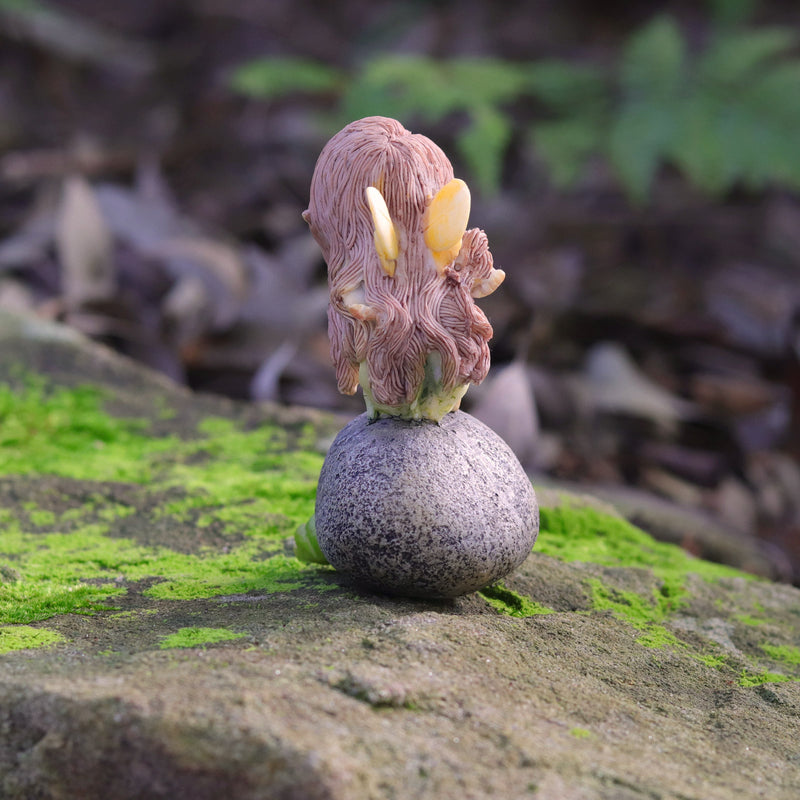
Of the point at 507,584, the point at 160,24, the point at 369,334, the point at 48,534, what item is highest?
the point at 160,24

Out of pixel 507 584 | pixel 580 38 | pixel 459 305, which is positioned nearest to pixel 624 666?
pixel 507 584

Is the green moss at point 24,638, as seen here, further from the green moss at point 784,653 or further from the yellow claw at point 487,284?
the green moss at point 784,653

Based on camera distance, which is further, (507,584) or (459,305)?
(507,584)

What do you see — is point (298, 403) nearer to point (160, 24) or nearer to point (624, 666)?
point (624, 666)

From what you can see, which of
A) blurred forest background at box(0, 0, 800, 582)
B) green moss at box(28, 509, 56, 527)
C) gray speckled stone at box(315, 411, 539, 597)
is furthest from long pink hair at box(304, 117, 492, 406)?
blurred forest background at box(0, 0, 800, 582)

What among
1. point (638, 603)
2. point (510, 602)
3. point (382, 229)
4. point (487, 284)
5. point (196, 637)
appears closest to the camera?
point (196, 637)

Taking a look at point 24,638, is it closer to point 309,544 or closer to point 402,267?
point 309,544

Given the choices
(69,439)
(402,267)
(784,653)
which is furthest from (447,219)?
(69,439)

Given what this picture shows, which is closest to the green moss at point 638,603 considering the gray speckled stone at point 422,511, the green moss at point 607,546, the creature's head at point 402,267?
the green moss at point 607,546

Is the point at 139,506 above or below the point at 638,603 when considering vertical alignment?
below
